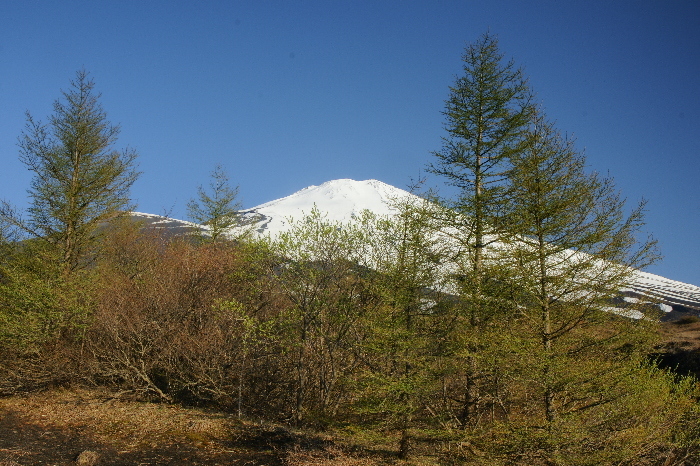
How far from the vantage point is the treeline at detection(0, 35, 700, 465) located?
8617mm

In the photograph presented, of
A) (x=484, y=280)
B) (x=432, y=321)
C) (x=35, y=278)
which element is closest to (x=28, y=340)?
(x=35, y=278)

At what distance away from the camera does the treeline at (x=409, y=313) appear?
8.62 metres

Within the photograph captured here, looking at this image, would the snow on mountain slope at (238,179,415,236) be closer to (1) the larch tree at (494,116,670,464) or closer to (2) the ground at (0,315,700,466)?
(2) the ground at (0,315,700,466)

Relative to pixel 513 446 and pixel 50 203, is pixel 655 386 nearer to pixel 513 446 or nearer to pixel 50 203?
pixel 513 446

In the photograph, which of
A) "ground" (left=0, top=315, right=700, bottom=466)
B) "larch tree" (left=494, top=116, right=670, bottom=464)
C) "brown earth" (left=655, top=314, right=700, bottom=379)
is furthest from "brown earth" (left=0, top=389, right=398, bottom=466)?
"brown earth" (left=655, top=314, right=700, bottom=379)

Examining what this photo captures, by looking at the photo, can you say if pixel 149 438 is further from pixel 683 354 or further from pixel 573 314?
pixel 683 354

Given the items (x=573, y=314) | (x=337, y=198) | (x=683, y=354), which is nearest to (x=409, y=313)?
(x=573, y=314)

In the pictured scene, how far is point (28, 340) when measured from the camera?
1430 cm

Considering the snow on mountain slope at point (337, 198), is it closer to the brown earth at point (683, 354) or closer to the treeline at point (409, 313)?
the brown earth at point (683, 354)

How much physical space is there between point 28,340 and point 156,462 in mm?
7264

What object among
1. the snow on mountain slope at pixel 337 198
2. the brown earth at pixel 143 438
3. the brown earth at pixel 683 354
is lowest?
the brown earth at pixel 143 438

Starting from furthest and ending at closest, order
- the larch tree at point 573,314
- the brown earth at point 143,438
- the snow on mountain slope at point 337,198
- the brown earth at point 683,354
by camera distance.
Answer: the snow on mountain slope at point 337,198, the brown earth at point 683,354, the brown earth at point 143,438, the larch tree at point 573,314

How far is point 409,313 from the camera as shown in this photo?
419 inches

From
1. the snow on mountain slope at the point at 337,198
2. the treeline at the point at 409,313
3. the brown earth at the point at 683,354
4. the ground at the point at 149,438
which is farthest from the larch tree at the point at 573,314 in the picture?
the snow on mountain slope at the point at 337,198
